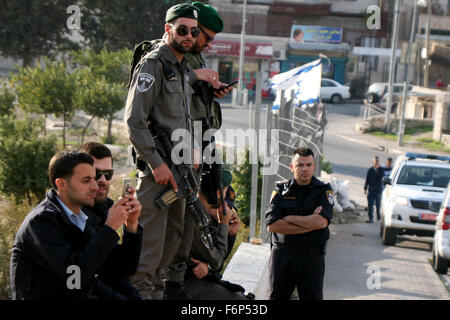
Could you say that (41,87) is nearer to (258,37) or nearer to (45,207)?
(45,207)

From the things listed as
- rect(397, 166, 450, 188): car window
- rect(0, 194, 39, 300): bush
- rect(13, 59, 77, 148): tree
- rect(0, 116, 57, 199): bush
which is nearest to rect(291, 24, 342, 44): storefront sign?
rect(13, 59, 77, 148): tree

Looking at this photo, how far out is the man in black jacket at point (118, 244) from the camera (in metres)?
3.38

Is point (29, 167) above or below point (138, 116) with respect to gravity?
below

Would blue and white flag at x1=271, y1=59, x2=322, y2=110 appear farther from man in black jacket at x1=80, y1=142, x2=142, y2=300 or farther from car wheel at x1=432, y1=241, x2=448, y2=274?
man in black jacket at x1=80, y1=142, x2=142, y2=300

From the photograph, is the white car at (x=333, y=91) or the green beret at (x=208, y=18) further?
the white car at (x=333, y=91)

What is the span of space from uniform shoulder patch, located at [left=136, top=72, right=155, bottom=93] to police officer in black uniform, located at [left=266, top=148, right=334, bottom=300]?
194cm

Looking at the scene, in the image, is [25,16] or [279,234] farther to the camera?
[25,16]

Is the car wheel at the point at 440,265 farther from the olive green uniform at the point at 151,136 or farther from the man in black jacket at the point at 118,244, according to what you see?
the man in black jacket at the point at 118,244

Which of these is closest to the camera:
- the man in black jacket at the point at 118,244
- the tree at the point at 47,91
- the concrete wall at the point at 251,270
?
the man in black jacket at the point at 118,244

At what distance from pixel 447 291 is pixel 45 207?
25.0 ft

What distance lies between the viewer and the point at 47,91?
17.3 m

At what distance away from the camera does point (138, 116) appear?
3.84 meters

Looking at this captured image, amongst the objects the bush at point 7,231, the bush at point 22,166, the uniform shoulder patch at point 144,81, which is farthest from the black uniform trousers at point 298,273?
the bush at point 22,166
